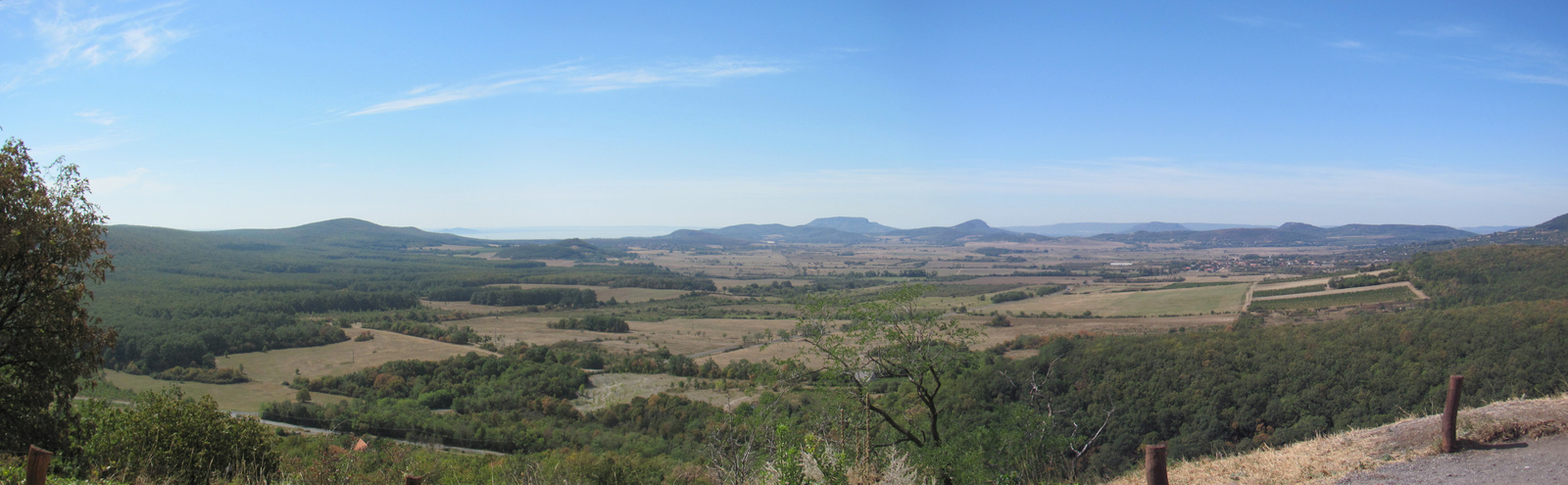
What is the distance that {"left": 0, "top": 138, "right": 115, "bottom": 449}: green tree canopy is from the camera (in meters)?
10.7

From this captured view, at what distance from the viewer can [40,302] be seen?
1108cm

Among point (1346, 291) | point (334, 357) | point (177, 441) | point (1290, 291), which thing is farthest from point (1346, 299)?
point (334, 357)

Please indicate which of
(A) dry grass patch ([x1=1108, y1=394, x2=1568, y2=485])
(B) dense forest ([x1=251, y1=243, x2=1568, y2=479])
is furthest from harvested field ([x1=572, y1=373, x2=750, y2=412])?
(A) dry grass patch ([x1=1108, y1=394, x2=1568, y2=485])

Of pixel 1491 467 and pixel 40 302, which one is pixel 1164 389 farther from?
pixel 40 302

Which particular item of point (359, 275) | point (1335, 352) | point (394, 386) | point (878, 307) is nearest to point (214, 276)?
point (359, 275)

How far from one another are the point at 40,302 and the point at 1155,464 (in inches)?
654

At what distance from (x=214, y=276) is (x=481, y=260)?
71418 mm

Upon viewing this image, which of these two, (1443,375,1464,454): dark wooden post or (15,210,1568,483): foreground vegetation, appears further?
(15,210,1568,483): foreground vegetation

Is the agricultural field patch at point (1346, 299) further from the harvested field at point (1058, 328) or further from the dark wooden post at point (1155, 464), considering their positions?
the dark wooden post at point (1155, 464)

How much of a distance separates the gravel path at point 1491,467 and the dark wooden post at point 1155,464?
3938 mm

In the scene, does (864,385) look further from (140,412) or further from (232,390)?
(232,390)

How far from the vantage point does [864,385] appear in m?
10.1

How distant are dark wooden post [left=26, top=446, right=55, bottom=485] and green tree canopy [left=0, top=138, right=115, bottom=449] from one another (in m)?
9.65

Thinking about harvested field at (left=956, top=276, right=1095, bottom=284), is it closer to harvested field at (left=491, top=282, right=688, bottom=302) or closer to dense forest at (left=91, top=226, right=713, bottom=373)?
dense forest at (left=91, top=226, right=713, bottom=373)
